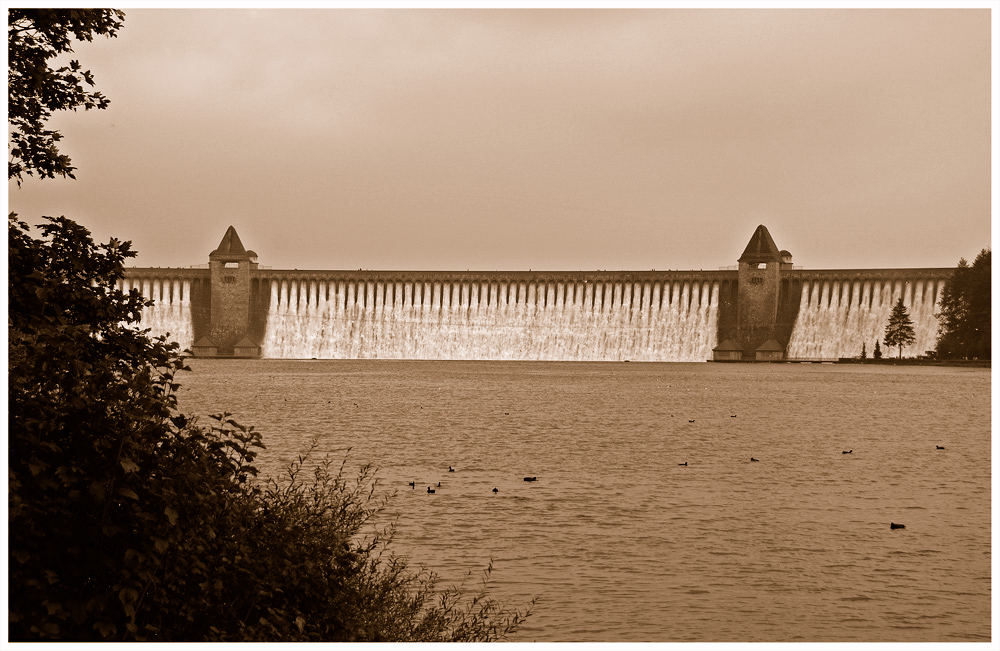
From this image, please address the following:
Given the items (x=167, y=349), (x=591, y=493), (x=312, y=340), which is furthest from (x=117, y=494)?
(x=312, y=340)

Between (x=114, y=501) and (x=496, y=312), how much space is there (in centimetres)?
12251

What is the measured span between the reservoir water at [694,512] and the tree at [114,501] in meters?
2.45

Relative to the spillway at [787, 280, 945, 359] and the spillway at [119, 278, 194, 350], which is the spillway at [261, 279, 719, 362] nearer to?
the spillway at [119, 278, 194, 350]

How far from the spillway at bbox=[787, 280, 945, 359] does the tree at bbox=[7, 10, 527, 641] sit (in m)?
109

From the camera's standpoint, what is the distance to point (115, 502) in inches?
303

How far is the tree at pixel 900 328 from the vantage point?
109 metres

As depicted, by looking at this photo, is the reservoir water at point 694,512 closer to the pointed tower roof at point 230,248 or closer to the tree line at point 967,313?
the tree line at point 967,313

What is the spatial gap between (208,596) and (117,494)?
4.11 ft

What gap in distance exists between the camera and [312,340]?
131625 millimetres

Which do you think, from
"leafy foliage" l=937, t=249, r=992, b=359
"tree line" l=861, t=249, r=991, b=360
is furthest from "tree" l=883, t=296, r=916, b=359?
"leafy foliage" l=937, t=249, r=992, b=359

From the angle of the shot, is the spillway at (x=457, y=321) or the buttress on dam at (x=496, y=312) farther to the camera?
the spillway at (x=457, y=321)

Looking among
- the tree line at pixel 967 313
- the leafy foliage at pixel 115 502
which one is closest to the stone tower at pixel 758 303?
the tree line at pixel 967 313

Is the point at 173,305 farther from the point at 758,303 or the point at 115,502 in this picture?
the point at 115,502

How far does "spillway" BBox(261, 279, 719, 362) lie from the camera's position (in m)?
126
